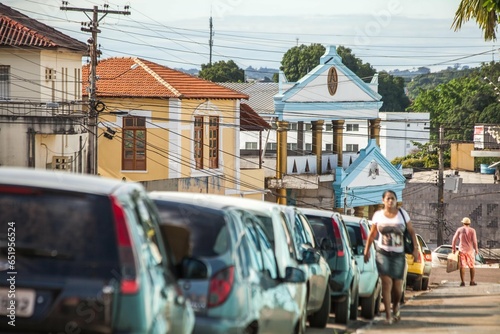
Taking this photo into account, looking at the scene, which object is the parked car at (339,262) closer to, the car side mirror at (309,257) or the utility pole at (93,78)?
the car side mirror at (309,257)

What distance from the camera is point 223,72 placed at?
128625mm

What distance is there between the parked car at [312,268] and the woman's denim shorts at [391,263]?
2.26 ft

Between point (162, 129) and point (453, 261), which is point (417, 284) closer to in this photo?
point (453, 261)

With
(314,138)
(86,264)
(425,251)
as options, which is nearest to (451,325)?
(86,264)

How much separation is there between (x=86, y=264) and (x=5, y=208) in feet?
1.92

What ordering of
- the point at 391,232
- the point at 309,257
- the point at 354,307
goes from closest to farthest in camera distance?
the point at 309,257, the point at 391,232, the point at 354,307

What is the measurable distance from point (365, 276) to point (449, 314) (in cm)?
134

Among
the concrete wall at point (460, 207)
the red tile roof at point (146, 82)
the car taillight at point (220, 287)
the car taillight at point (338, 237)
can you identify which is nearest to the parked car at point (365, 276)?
the car taillight at point (338, 237)

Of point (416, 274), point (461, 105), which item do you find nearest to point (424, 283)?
point (416, 274)

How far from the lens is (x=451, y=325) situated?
52.9 feet

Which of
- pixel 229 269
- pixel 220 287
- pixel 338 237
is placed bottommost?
pixel 338 237

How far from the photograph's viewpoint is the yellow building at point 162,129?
4916 cm

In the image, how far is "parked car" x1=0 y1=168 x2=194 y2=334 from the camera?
22.7ft

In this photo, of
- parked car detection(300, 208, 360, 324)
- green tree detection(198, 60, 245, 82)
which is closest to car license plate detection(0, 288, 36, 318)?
parked car detection(300, 208, 360, 324)
